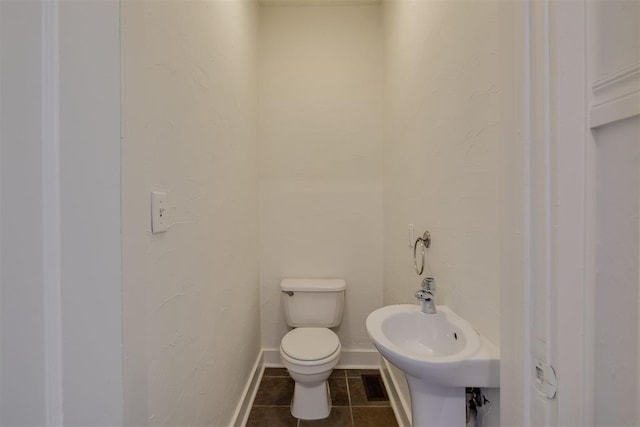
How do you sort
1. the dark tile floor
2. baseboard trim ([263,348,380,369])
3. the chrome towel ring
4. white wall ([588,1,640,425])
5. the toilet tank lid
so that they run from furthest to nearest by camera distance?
baseboard trim ([263,348,380,369]), the toilet tank lid, the dark tile floor, the chrome towel ring, white wall ([588,1,640,425])

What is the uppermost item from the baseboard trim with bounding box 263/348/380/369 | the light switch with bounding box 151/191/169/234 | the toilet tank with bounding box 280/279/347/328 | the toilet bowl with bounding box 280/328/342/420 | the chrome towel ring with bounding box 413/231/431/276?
the light switch with bounding box 151/191/169/234

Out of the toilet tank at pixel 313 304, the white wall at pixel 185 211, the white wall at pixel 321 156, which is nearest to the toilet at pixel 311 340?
the toilet tank at pixel 313 304

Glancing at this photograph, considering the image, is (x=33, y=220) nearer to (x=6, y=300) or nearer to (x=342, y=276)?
(x=6, y=300)

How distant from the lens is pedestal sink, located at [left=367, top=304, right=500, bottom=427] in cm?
72

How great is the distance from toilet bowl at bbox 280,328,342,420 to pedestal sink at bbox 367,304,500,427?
61 cm

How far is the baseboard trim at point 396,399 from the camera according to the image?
1.42 m

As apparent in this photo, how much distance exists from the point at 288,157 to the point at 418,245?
1186 mm

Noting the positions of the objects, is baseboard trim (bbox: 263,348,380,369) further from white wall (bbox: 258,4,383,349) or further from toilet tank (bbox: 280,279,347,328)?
toilet tank (bbox: 280,279,347,328)

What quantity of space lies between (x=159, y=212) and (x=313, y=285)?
4.45 feet

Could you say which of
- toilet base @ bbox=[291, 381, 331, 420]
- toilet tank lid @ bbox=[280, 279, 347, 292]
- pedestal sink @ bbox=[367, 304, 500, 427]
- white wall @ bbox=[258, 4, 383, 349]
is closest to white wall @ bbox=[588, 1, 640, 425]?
pedestal sink @ bbox=[367, 304, 500, 427]

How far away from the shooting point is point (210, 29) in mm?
1122

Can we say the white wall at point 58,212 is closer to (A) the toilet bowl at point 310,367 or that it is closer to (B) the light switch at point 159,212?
(B) the light switch at point 159,212

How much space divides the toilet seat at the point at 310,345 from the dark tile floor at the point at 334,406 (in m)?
0.39

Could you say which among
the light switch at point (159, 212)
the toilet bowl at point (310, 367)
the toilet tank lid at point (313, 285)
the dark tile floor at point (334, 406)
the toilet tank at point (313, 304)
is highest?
the light switch at point (159, 212)
